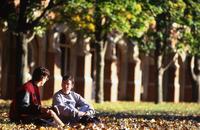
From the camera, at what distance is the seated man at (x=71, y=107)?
12.6 metres

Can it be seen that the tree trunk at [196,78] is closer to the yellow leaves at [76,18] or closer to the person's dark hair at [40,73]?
the yellow leaves at [76,18]

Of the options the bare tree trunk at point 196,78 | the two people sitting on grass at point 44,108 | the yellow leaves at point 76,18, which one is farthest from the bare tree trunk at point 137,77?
the two people sitting on grass at point 44,108

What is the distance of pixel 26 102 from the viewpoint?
11.9m

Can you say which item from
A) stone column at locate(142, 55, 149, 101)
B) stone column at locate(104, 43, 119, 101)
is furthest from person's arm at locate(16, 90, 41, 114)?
stone column at locate(142, 55, 149, 101)

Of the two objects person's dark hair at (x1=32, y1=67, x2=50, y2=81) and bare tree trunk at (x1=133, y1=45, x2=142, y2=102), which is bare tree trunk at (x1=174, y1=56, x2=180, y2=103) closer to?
bare tree trunk at (x1=133, y1=45, x2=142, y2=102)

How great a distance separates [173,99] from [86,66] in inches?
468

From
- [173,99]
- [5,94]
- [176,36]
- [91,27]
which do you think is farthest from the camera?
[173,99]

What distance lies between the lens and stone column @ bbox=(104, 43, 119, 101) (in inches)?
1615

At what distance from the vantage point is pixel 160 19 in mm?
33688

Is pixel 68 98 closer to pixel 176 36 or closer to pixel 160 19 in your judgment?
pixel 160 19

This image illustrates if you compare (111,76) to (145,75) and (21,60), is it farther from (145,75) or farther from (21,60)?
(21,60)

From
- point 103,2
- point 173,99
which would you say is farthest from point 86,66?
point 103,2

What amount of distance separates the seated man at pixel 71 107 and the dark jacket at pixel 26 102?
0.61 metres

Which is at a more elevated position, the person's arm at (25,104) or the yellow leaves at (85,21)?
the yellow leaves at (85,21)
